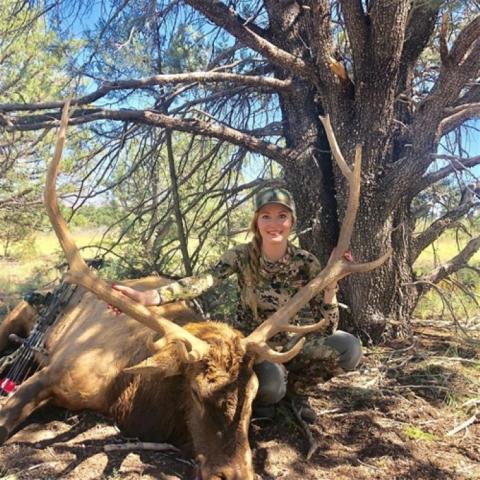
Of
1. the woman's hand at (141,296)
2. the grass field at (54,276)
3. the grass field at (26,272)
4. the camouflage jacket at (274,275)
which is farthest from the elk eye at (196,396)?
the grass field at (26,272)

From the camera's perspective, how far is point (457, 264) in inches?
209

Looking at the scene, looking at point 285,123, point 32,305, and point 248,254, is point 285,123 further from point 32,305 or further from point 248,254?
point 32,305

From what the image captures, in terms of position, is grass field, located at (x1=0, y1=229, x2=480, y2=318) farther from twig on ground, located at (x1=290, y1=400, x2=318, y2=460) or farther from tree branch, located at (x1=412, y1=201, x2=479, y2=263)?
twig on ground, located at (x1=290, y1=400, x2=318, y2=460)

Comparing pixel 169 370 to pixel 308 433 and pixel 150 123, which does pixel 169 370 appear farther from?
pixel 150 123

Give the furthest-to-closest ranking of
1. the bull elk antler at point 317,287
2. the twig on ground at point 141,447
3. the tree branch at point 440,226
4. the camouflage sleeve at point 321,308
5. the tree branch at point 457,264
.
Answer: the tree branch at point 457,264, the tree branch at point 440,226, the camouflage sleeve at point 321,308, the twig on ground at point 141,447, the bull elk antler at point 317,287

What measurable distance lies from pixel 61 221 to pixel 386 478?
2.18 meters

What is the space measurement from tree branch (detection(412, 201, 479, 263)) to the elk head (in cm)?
218

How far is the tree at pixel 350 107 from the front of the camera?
4301 mm

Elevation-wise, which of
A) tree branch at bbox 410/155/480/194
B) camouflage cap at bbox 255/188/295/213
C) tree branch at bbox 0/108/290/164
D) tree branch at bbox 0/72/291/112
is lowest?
camouflage cap at bbox 255/188/295/213

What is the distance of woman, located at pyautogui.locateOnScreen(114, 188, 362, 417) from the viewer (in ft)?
11.4

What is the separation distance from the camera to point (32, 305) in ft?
16.9

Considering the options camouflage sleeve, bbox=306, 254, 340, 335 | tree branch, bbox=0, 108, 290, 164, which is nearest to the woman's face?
camouflage sleeve, bbox=306, 254, 340, 335

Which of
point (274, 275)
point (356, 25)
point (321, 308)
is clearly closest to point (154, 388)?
point (274, 275)

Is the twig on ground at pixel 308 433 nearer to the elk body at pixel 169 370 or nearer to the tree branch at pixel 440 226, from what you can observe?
the elk body at pixel 169 370
